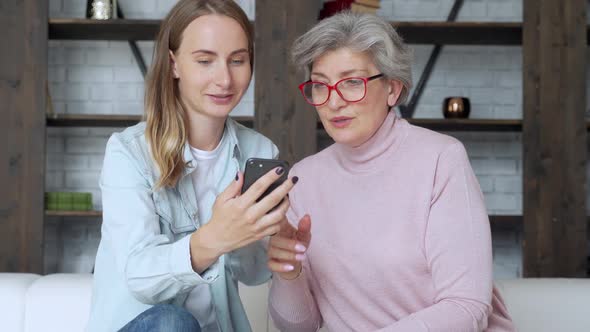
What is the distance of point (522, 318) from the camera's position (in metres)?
1.80

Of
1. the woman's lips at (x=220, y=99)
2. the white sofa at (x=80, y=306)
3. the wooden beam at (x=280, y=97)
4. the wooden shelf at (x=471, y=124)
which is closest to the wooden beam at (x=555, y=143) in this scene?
the wooden shelf at (x=471, y=124)

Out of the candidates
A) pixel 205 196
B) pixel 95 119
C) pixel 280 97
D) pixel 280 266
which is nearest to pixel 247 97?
pixel 280 97

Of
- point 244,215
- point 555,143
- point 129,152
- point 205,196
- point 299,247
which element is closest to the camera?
point 244,215

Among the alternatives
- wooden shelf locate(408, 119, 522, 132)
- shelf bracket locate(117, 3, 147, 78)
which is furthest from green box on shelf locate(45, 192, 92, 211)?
wooden shelf locate(408, 119, 522, 132)

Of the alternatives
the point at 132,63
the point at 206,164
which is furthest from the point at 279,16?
the point at 206,164

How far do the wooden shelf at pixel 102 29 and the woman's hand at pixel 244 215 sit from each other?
246 centimetres

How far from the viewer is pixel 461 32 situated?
3568mm

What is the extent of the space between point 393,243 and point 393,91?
13.9 inches

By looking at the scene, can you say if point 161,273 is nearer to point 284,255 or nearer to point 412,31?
point 284,255

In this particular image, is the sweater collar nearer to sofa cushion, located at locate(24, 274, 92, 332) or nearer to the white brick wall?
sofa cushion, located at locate(24, 274, 92, 332)

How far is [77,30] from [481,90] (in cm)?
229

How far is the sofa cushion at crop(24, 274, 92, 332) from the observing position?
1785mm

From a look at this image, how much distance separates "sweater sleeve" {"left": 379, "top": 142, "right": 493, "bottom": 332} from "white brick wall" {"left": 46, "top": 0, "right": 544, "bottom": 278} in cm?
263

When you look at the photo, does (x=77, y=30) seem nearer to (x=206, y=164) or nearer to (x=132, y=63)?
(x=132, y=63)
